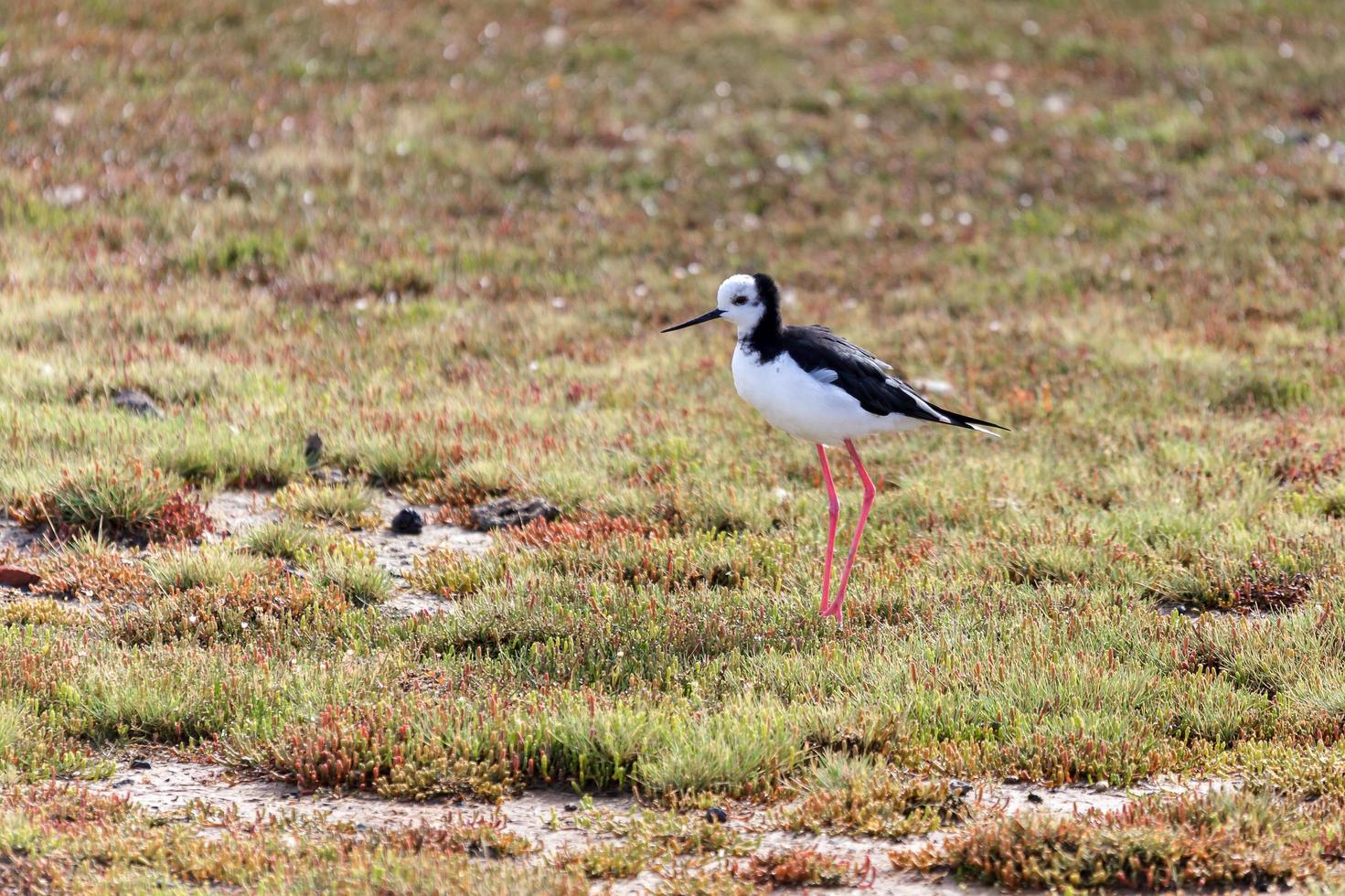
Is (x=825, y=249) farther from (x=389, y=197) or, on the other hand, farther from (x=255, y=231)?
(x=255, y=231)

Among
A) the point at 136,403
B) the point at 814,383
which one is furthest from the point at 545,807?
the point at 136,403

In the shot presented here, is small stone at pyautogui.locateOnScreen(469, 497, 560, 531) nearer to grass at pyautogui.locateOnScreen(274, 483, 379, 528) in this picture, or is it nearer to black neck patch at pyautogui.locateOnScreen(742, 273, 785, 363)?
grass at pyautogui.locateOnScreen(274, 483, 379, 528)

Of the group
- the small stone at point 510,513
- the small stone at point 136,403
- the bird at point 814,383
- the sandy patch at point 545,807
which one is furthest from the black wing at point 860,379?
the small stone at point 136,403

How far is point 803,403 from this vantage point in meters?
7.89

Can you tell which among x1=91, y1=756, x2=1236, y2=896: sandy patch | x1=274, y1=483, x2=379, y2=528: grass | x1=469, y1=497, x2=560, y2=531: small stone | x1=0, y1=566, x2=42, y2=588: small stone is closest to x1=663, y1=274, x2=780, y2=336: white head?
x1=469, y1=497, x2=560, y2=531: small stone

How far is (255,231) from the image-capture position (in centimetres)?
1527

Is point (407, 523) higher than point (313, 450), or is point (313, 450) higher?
point (313, 450)

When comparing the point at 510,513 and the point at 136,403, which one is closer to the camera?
the point at 510,513

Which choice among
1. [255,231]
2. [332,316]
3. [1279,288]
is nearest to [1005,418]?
[1279,288]

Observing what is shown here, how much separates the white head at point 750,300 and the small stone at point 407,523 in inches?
97.5

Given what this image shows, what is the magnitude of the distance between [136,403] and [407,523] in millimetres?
2863

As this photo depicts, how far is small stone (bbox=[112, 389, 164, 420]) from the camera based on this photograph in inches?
417

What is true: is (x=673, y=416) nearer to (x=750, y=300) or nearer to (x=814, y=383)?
(x=750, y=300)

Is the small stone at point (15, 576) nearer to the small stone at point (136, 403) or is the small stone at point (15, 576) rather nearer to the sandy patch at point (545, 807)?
the sandy patch at point (545, 807)
